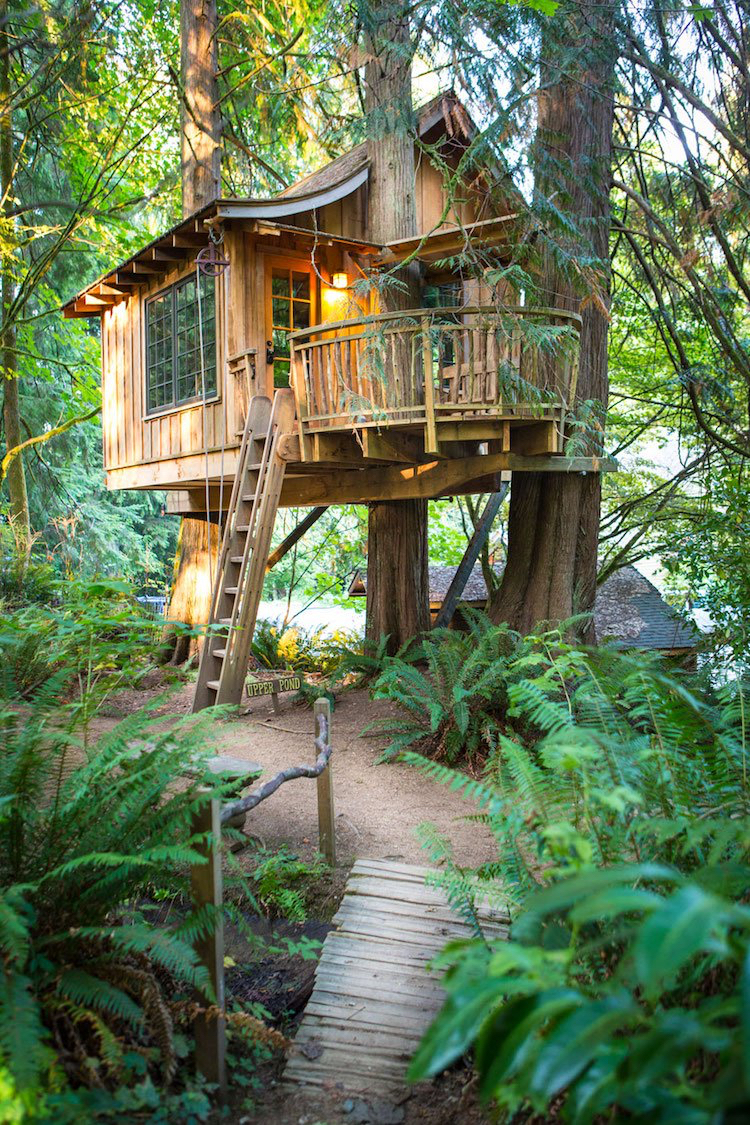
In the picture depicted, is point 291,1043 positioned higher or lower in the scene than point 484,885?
lower

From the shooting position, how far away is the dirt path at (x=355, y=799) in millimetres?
5547

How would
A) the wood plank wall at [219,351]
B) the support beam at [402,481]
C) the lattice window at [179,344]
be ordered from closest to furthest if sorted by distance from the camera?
the support beam at [402,481] → the wood plank wall at [219,351] → the lattice window at [179,344]

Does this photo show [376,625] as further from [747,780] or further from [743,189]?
[747,780]

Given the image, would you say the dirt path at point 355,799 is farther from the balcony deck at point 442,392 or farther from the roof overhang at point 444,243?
the roof overhang at point 444,243

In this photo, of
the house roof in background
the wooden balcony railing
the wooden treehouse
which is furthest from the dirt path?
the house roof in background

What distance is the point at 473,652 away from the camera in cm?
784

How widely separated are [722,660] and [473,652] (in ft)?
9.39

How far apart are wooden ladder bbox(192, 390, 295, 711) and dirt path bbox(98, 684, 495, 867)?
723 millimetres

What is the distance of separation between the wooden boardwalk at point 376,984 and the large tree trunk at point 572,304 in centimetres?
454

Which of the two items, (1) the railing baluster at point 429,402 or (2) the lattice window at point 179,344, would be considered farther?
(2) the lattice window at point 179,344

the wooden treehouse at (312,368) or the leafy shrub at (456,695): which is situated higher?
the wooden treehouse at (312,368)

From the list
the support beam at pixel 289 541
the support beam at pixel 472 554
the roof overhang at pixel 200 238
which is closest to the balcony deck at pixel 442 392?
the roof overhang at pixel 200 238

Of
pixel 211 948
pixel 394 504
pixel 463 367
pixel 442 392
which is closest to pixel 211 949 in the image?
pixel 211 948

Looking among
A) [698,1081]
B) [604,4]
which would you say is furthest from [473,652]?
[604,4]
